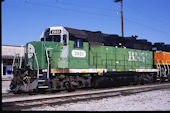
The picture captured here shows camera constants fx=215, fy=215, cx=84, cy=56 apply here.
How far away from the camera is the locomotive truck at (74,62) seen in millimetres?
10758

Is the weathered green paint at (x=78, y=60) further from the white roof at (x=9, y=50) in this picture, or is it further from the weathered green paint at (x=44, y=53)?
the white roof at (x=9, y=50)

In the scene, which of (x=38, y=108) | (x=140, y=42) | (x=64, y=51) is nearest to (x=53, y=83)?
(x=64, y=51)

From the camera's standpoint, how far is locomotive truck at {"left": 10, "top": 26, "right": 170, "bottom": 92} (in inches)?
424

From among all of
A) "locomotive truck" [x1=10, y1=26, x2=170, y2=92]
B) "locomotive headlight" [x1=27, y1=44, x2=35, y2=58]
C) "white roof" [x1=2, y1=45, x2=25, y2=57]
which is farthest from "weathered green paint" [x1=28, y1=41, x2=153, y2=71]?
"white roof" [x1=2, y1=45, x2=25, y2=57]

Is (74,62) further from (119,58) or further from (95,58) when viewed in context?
(119,58)

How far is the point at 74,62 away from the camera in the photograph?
11.8m

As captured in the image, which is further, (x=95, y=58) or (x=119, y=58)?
(x=119, y=58)

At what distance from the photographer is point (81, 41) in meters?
12.1

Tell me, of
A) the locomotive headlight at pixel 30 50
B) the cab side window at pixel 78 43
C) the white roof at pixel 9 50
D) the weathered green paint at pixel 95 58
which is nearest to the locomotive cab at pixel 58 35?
the weathered green paint at pixel 95 58

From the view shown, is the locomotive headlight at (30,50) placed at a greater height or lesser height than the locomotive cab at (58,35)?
lesser

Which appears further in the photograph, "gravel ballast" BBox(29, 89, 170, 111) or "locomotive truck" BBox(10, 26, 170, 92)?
"locomotive truck" BBox(10, 26, 170, 92)

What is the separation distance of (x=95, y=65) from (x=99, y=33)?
2.09m

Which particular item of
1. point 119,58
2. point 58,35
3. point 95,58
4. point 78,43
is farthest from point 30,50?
point 119,58

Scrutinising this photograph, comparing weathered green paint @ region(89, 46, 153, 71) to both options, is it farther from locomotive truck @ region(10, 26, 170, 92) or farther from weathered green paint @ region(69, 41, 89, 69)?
weathered green paint @ region(69, 41, 89, 69)
